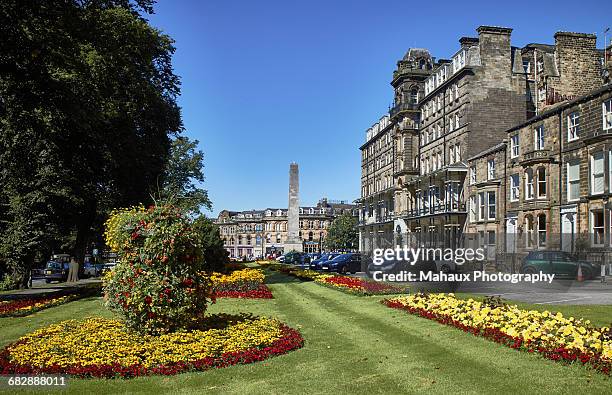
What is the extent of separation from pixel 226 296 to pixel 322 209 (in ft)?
487

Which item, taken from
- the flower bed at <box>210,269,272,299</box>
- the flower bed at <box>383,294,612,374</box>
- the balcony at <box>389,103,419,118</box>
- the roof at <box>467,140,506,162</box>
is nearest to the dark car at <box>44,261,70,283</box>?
the flower bed at <box>210,269,272,299</box>

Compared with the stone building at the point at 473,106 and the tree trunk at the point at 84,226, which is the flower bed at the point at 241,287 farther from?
the stone building at the point at 473,106

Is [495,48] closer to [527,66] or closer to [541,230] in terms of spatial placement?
[527,66]

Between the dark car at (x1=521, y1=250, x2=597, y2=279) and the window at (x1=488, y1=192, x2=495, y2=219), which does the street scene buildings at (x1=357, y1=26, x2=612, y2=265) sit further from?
the dark car at (x1=521, y1=250, x2=597, y2=279)

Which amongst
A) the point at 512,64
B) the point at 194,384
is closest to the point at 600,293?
the point at 194,384

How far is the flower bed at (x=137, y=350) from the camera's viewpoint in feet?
31.5

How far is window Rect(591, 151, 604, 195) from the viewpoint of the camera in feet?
105

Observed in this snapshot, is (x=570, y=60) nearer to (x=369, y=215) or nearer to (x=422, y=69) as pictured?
(x=422, y=69)

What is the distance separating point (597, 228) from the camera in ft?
107

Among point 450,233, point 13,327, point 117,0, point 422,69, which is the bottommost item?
point 13,327

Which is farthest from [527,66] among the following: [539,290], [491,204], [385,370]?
[385,370]

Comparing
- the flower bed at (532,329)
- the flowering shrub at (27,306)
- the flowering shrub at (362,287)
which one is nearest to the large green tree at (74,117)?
the flowering shrub at (27,306)

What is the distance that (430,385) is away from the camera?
28.4 feet

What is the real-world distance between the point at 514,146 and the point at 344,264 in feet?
51.0
